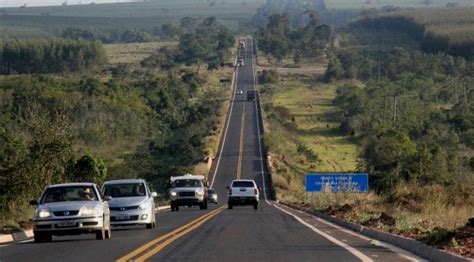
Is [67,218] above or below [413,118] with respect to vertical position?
above

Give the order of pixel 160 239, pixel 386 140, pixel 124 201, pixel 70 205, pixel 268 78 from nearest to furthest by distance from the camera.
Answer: pixel 160 239 → pixel 70 205 → pixel 124 201 → pixel 386 140 → pixel 268 78

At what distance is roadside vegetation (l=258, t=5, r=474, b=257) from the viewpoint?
32625mm

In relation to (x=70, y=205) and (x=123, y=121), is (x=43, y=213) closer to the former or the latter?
(x=70, y=205)

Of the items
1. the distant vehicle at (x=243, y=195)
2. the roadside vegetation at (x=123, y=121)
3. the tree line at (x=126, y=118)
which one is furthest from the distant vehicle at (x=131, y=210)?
the distant vehicle at (x=243, y=195)

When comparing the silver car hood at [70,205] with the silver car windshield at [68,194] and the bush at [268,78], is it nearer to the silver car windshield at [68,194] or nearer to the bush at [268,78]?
the silver car windshield at [68,194]

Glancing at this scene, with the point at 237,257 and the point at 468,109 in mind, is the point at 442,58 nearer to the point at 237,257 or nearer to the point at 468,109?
the point at 468,109

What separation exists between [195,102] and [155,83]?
10.2 metres

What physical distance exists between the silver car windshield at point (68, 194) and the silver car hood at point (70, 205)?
0.47m

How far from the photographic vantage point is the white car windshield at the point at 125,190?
101ft

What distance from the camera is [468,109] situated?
5079 inches

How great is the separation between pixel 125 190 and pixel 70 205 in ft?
22.9

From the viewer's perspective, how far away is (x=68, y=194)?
83.7 ft

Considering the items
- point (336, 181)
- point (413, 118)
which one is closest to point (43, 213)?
point (336, 181)

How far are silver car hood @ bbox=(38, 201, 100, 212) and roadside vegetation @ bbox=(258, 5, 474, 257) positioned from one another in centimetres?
704
